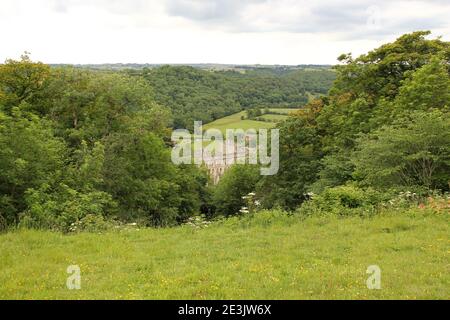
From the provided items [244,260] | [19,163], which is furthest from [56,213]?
[244,260]

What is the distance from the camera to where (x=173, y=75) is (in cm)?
8400

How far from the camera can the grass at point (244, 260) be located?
7.21 meters

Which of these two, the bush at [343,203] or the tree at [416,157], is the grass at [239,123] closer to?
the tree at [416,157]

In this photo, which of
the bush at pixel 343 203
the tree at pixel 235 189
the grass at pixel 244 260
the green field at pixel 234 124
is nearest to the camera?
the grass at pixel 244 260

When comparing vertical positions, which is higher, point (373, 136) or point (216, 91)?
point (216, 91)

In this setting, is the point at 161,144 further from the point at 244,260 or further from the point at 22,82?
the point at 244,260

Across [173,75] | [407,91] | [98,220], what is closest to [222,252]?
[98,220]

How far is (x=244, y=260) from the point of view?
900cm

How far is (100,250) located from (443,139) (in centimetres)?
1360

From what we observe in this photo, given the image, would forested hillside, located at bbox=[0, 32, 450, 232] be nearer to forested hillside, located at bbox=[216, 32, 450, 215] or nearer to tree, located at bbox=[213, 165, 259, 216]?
forested hillside, located at bbox=[216, 32, 450, 215]

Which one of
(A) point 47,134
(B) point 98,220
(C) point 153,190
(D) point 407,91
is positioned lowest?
(C) point 153,190

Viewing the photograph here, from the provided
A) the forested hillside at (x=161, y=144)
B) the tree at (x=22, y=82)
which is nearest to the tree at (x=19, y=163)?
the forested hillside at (x=161, y=144)
